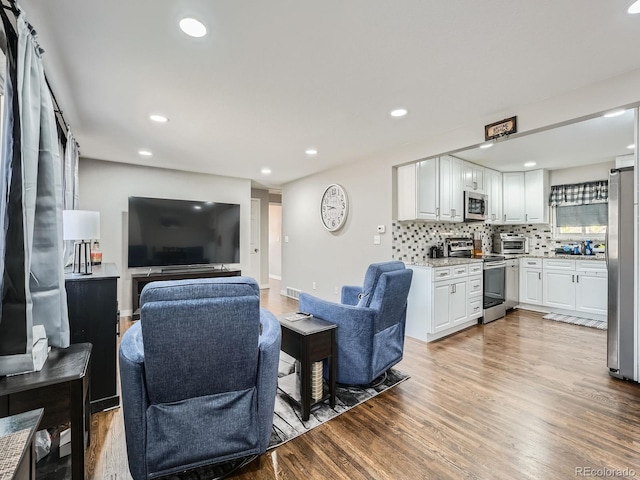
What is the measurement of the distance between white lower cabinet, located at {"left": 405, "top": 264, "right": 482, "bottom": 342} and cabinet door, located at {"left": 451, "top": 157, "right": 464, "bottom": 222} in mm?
823

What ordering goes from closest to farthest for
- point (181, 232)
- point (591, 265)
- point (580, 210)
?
point (591, 265)
point (181, 232)
point (580, 210)

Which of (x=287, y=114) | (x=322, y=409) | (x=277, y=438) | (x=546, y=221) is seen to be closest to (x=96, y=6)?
(x=287, y=114)

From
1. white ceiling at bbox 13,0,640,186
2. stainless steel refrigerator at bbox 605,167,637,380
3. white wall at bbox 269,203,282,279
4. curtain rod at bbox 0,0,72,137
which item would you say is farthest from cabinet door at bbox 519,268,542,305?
white wall at bbox 269,203,282,279

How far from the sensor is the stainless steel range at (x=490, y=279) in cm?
439

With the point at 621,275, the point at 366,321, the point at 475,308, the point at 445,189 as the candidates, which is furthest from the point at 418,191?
the point at 366,321

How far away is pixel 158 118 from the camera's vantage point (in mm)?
3051

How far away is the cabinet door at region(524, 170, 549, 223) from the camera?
17.4ft

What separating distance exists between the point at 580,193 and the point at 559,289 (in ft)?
5.68

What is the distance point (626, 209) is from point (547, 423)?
Result: 192cm

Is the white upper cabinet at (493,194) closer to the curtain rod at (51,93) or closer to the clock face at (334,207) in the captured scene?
the clock face at (334,207)

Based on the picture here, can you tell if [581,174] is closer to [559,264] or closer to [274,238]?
[559,264]

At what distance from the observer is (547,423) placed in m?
2.04

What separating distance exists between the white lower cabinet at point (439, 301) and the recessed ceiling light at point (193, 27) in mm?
3144

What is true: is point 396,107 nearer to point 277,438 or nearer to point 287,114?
point 287,114
